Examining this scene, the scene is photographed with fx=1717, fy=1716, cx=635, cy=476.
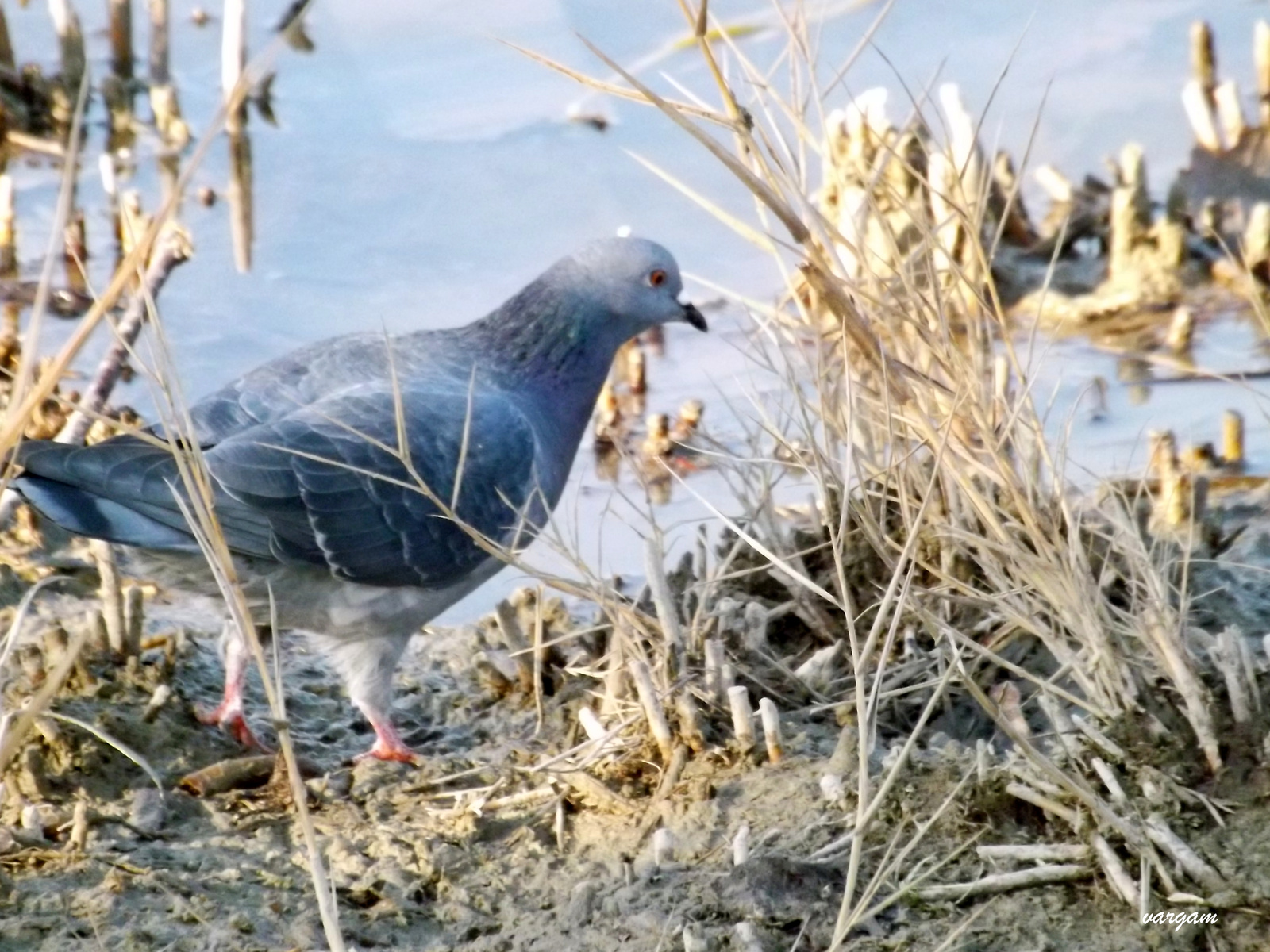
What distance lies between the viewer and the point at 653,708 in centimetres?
338

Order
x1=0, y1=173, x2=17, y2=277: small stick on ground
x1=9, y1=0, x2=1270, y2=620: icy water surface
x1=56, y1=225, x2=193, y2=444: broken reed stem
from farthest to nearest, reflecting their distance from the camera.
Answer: x1=0, y1=173, x2=17, y2=277: small stick on ground
x1=9, y1=0, x2=1270, y2=620: icy water surface
x1=56, y1=225, x2=193, y2=444: broken reed stem

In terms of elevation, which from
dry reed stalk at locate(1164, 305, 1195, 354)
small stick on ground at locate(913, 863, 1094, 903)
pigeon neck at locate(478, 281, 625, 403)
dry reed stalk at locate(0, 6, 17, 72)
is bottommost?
small stick on ground at locate(913, 863, 1094, 903)

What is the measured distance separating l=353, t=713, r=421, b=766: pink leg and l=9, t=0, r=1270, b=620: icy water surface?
1132 millimetres

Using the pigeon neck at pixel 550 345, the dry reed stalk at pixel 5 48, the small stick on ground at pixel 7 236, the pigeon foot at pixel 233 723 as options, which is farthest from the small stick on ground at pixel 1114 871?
the dry reed stalk at pixel 5 48

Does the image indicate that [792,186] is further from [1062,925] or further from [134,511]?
[134,511]

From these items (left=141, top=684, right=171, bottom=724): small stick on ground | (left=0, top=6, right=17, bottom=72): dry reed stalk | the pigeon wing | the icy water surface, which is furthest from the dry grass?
(left=0, top=6, right=17, bottom=72): dry reed stalk

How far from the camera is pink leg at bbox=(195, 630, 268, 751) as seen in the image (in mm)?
3982

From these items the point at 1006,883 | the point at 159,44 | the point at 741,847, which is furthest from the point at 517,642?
the point at 159,44

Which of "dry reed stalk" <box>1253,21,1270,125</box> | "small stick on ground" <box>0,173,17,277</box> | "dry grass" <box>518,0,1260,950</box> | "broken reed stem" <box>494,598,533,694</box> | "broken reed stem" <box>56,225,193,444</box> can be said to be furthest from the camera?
"dry reed stalk" <box>1253,21,1270,125</box>

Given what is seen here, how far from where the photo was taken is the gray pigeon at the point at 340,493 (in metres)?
3.94

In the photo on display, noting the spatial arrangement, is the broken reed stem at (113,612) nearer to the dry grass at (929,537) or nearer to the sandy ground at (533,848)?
the sandy ground at (533,848)

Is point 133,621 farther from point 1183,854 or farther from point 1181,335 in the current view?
point 1181,335

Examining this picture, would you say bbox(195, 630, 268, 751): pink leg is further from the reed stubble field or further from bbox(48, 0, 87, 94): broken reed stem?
bbox(48, 0, 87, 94): broken reed stem

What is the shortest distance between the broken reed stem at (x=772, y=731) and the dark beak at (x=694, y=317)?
174 cm
